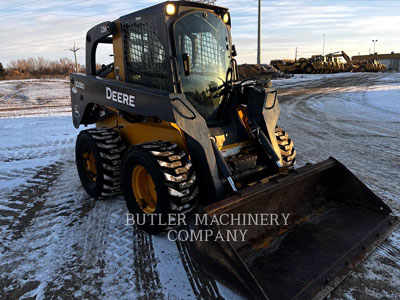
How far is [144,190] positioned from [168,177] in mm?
764

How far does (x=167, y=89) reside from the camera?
3.61 meters

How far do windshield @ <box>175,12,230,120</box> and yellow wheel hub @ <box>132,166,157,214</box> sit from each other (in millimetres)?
1061

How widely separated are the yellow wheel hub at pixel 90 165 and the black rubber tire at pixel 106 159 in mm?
313

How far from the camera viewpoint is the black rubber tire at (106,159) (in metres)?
4.14

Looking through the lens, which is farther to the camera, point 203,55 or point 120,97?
point 120,97

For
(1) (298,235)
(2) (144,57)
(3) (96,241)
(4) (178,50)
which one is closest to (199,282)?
(1) (298,235)

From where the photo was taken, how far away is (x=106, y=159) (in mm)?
4145

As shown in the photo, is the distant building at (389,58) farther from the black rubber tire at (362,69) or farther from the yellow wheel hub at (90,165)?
the yellow wheel hub at (90,165)

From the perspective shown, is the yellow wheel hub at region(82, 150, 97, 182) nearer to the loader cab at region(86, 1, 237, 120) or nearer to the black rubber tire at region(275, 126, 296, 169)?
the loader cab at region(86, 1, 237, 120)

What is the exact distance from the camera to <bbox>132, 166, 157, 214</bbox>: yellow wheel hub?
139 inches

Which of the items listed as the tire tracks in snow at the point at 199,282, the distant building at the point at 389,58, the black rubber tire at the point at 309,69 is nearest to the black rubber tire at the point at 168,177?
the tire tracks in snow at the point at 199,282

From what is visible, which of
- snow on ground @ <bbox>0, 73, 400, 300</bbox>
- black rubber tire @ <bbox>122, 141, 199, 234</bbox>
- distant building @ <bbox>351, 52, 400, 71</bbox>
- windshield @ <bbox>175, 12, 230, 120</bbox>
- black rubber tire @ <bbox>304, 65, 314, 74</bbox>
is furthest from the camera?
distant building @ <bbox>351, 52, 400, 71</bbox>

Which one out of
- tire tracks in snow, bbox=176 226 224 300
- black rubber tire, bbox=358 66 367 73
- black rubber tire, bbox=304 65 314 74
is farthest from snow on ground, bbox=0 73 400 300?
black rubber tire, bbox=358 66 367 73

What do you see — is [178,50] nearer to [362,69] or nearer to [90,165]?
[90,165]
